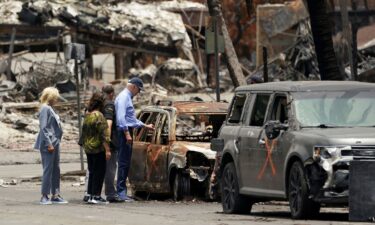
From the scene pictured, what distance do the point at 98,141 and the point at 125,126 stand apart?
0.83 meters

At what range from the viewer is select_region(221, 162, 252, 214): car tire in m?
18.3

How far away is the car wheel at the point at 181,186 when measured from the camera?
827 inches

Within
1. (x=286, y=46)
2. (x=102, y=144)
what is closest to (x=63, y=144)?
(x=286, y=46)

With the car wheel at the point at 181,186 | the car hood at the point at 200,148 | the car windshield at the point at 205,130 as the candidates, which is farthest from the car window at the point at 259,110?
the car windshield at the point at 205,130

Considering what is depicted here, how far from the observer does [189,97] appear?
4906 centimetres

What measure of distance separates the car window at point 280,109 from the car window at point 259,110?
25cm

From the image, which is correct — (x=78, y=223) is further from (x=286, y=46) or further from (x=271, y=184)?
(x=286, y=46)

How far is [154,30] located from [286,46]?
22.9ft

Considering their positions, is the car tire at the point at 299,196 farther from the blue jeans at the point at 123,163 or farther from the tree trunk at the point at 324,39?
the tree trunk at the point at 324,39

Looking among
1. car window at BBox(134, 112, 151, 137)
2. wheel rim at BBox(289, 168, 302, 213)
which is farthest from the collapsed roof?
wheel rim at BBox(289, 168, 302, 213)

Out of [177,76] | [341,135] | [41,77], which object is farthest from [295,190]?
[177,76]

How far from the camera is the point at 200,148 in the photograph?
20875 mm

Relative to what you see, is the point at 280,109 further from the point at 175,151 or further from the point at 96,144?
the point at 96,144

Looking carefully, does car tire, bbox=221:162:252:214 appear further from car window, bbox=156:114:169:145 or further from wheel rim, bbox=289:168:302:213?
car window, bbox=156:114:169:145
